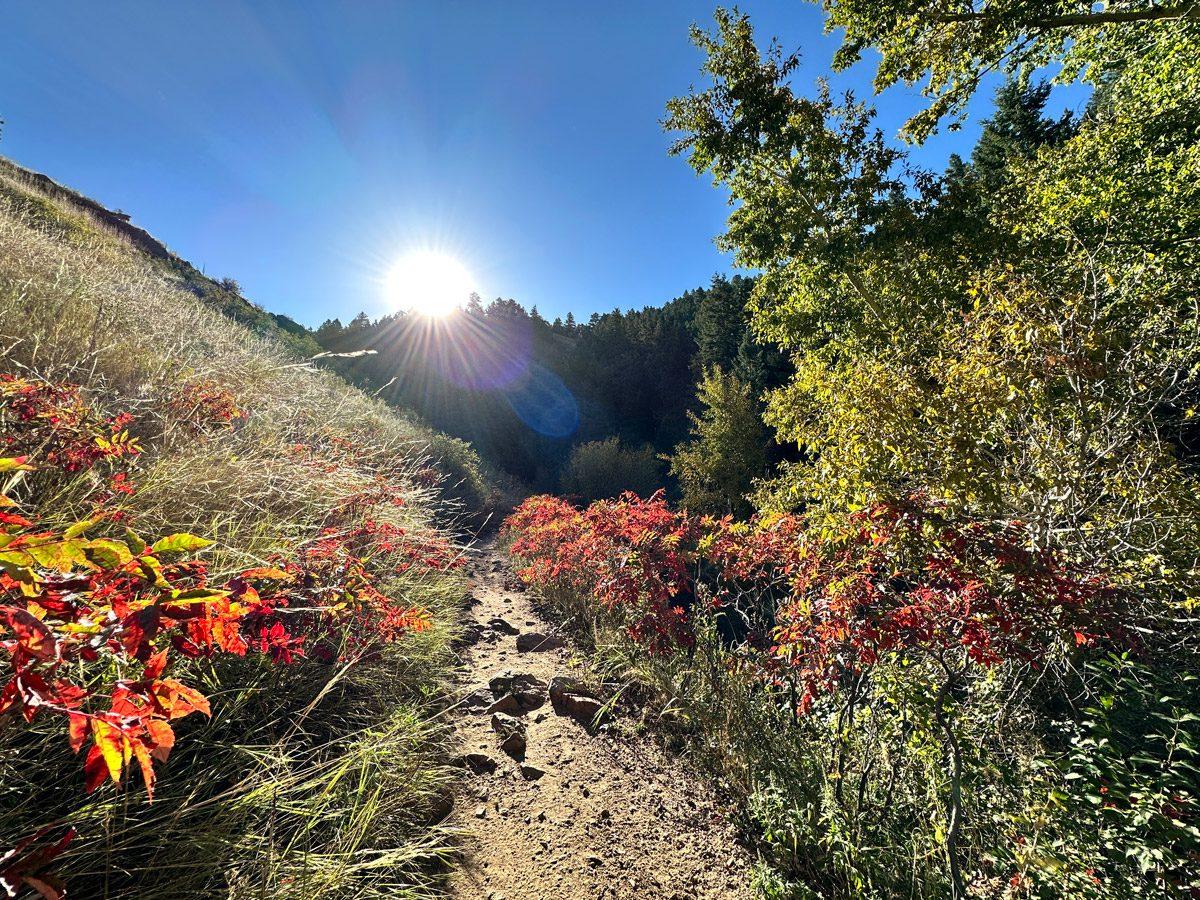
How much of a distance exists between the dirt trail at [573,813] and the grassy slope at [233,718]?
1.00 ft

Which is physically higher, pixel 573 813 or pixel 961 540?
pixel 961 540

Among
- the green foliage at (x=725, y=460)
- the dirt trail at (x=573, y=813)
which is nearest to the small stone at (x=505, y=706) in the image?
the dirt trail at (x=573, y=813)

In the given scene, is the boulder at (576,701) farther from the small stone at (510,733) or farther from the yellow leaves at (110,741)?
the yellow leaves at (110,741)

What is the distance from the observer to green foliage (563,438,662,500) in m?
18.7

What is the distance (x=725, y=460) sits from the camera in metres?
15.6

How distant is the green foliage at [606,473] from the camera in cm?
1869

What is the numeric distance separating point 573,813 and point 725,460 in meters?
13.9

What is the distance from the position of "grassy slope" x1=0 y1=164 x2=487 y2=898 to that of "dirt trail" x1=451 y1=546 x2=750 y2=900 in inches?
12.0

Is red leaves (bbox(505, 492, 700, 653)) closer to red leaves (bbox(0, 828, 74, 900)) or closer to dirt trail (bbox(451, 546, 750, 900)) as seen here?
dirt trail (bbox(451, 546, 750, 900))

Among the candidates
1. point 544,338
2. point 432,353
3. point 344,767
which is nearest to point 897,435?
point 344,767

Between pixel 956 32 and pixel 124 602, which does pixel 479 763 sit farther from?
pixel 956 32

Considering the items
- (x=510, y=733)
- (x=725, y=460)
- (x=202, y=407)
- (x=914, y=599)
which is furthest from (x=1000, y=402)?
(x=725, y=460)

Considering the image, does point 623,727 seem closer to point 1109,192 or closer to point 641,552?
point 641,552

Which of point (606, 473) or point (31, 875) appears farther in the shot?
point (606, 473)
